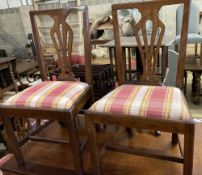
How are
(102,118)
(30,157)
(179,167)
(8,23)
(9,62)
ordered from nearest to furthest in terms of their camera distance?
(102,118) → (179,167) → (30,157) → (9,62) → (8,23)

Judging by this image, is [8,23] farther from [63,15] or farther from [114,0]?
[63,15]

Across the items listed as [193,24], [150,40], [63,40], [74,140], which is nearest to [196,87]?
[193,24]

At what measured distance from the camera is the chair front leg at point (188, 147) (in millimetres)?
917

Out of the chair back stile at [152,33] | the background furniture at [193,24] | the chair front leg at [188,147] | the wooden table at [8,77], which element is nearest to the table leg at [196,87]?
the background furniture at [193,24]

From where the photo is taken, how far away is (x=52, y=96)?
1212 millimetres

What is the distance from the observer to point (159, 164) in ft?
4.30

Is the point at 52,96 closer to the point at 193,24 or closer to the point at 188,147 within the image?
→ the point at 188,147

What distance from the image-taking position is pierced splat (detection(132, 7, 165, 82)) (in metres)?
1.22

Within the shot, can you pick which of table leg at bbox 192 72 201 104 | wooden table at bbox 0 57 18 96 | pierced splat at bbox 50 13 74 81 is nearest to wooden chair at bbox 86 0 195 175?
pierced splat at bbox 50 13 74 81

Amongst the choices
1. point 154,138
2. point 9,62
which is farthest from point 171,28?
point 154,138

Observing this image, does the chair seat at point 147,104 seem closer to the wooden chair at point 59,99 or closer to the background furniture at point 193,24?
the wooden chair at point 59,99

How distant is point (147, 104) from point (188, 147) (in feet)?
0.82

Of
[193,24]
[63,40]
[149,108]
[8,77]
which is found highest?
[63,40]

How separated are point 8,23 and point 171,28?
372 centimetres
